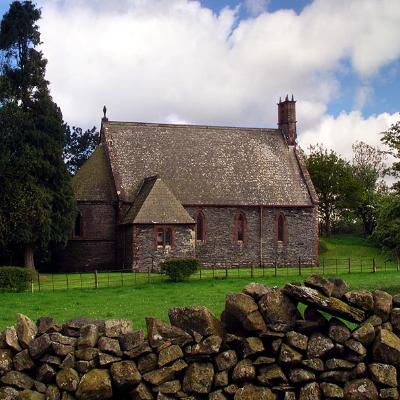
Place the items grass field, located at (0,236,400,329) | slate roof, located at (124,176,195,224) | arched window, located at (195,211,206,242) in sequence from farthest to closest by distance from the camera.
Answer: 1. arched window, located at (195,211,206,242)
2. slate roof, located at (124,176,195,224)
3. grass field, located at (0,236,400,329)

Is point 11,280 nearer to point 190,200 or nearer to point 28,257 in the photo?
point 28,257

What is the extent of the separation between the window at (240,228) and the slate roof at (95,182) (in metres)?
10.5

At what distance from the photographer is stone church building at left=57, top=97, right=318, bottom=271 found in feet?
159

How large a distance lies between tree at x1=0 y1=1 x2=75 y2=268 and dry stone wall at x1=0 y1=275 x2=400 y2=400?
32.9 m

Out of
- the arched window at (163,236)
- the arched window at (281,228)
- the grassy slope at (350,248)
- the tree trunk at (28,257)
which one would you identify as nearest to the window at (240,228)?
the arched window at (281,228)

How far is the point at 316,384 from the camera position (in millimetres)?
11180

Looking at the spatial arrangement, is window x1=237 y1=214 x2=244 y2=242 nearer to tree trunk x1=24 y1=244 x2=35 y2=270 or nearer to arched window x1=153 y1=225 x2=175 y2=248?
arched window x1=153 y1=225 x2=175 y2=248

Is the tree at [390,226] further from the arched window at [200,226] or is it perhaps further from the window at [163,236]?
the arched window at [200,226]

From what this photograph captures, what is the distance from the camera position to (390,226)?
27594 mm

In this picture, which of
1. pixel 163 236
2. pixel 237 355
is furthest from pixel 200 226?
pixel 237 355

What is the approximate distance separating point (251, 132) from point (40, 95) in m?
21.6

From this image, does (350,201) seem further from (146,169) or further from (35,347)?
(35,347)

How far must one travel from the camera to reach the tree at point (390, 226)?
2747 cm

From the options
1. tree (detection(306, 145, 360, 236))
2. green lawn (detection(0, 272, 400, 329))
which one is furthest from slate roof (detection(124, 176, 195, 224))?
tree (detection(306, 145, 360, 236))
